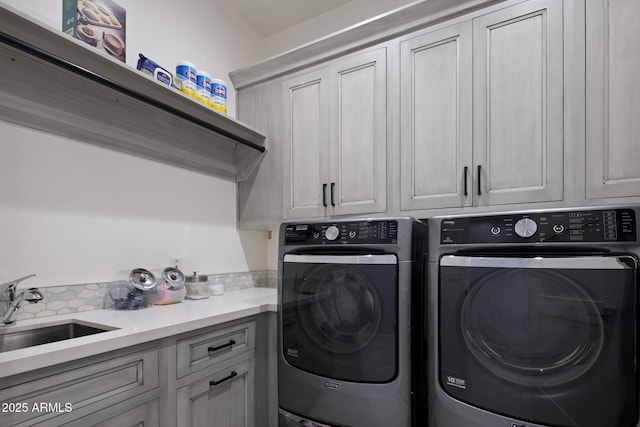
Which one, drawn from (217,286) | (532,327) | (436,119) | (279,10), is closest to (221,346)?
(217,286)

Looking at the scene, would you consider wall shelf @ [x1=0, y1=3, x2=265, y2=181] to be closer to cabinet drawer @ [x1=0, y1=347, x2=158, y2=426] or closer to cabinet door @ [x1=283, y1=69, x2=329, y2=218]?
cabinet door @ [x1=283, y1=69, x2=329, y2=218]

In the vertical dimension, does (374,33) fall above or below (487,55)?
above

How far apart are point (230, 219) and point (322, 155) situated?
80 cm

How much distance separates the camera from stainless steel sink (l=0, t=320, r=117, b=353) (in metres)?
1.16

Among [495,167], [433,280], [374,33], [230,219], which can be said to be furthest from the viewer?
[230,219]

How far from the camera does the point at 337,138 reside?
1.94m

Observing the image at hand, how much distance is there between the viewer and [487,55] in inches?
61.0

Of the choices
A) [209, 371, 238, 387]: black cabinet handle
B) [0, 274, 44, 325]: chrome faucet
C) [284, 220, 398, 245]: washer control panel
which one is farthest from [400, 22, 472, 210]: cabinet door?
[0, 274, 44, 325]: chrome faucet

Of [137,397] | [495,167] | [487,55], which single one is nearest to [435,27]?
[487,55]

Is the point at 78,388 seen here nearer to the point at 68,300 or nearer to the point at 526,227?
the point at 68,300

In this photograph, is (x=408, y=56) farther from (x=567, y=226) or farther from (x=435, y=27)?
(x=567, y=226)

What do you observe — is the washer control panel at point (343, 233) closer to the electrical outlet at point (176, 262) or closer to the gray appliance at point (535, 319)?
the gray appliance at point (535, 319)

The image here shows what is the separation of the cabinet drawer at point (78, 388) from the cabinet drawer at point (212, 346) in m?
0.12

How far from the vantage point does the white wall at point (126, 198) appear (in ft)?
4.29
